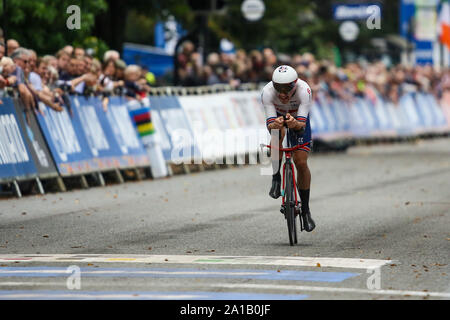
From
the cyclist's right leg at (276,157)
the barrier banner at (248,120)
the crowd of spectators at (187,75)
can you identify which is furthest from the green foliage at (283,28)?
the cyclist's right leg at (276,157)

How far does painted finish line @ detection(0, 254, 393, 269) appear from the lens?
34.7 feet

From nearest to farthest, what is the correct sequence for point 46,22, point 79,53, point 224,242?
point 224,242 → point 79,53 → point 46,22

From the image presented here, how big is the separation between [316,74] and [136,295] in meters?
24.5

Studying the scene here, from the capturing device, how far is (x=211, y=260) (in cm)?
1081

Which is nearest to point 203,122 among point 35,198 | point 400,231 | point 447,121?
point 35,198

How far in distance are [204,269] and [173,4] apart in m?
19.8

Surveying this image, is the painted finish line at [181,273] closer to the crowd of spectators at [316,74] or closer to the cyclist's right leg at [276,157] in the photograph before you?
the cyclist's right leg at [276,157]

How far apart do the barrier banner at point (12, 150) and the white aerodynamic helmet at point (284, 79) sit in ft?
21.2

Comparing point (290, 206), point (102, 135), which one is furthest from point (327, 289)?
point (102, 135)

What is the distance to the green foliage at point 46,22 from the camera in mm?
23781

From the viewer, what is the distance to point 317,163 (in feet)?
87.0

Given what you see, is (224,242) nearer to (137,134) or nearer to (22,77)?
(22,77)

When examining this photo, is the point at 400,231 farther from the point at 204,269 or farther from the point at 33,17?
the point at 33,17

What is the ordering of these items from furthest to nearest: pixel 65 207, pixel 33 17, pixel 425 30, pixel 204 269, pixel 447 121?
pixel 425 30, pixel 447 121, pixel 33 17, pixel 65 207, pixel 204 269
